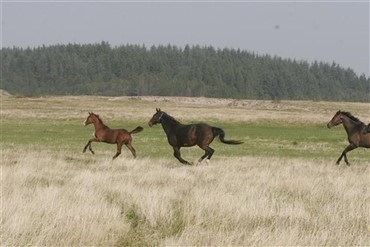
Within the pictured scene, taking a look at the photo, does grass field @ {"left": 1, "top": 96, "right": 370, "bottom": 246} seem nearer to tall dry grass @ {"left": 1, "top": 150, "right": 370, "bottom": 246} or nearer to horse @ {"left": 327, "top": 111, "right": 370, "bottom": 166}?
tall dry grass @ {"left": 1, "top": 150, "right": 370, "bottom": 246}

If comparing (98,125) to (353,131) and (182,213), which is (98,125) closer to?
(353,131)

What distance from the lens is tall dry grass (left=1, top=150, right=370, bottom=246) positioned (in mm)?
5492

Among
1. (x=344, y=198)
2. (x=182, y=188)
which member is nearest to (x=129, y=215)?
(x=182, y=188)

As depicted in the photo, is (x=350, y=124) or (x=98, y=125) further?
(x=98, y=125)

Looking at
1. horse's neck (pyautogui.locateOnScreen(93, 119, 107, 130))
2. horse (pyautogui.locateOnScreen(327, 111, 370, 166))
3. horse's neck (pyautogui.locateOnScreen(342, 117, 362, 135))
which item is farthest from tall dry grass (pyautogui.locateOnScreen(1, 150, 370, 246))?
horse's neck (pyautogui.locateOnScreen(93, 119, 107, 130))

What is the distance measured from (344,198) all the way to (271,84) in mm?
193851

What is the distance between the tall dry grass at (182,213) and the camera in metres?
5.49

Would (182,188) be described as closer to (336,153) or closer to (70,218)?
(70,218)

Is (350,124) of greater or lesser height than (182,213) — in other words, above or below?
above

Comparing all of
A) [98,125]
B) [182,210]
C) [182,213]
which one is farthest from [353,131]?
[182,213]

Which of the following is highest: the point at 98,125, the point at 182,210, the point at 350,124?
the point at 350,124

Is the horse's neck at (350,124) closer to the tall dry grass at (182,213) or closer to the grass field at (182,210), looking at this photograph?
the grass field at (182,210)

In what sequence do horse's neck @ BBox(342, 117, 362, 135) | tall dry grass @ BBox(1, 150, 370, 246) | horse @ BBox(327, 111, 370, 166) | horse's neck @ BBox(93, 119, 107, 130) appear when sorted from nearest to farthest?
tall dry grass @ BBox(1, 150, 370, 246)
horse @ BBox(327, 111, 370, 166)
horse's neck @ BBox(342, 117, 362, 135)
horse's neck @ BBox(93, 119, 107, 130)

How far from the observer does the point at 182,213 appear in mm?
6785
